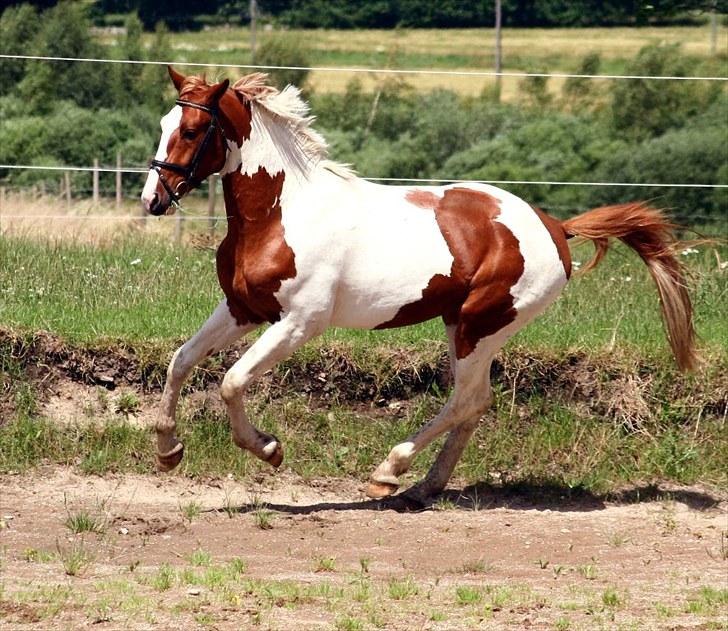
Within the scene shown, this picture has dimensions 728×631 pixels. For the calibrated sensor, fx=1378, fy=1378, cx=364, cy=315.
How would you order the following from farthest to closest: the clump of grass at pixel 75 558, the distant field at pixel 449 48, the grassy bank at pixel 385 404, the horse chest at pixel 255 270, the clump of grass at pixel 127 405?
the distant field at pixel 449 48 < the clump of grass at pixel 127 405 < the grassy bank at pixel 385 404 < the horse chest at pixel 255 270 < the clump of grass at pixel 75 558

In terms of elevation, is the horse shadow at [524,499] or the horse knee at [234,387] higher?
the horse knee at [234,387]

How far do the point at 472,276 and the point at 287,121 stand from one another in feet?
4.42

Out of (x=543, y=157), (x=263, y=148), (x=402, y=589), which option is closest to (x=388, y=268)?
(x=263, y=148)

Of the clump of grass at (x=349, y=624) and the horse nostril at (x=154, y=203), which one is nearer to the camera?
the clump of grass at (x=349, y=624)

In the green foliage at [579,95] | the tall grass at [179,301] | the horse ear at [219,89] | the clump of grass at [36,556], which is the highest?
the horse ear at [219,89]

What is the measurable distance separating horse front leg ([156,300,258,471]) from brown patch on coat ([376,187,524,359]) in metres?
0.86

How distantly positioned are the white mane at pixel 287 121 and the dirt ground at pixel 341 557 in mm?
1981

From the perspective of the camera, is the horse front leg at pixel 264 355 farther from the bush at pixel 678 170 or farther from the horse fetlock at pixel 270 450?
the bush at pixel 678 170

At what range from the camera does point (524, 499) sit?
8.42m

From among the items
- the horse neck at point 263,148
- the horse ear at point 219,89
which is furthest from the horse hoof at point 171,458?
the horse ear at point 219,89

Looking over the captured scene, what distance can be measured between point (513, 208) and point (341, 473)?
204 centimetres

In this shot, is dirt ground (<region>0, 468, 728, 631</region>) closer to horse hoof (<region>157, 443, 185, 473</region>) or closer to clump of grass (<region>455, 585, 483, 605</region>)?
clump of grass (<region>455, 585, 483, 605</region>)

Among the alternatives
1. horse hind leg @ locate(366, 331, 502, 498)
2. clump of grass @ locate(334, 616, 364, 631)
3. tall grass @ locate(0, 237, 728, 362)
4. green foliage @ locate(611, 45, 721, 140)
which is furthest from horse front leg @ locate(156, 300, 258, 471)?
green foliage @ locate(611, 45, 721, 140)

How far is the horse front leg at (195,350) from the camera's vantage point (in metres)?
7.52
